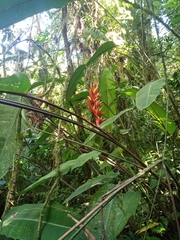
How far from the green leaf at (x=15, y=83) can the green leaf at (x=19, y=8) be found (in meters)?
0.11

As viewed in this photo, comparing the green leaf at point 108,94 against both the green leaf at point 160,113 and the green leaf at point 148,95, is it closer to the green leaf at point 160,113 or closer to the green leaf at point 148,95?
the green leaf at point 160,113

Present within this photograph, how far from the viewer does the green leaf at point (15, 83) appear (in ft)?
1.83

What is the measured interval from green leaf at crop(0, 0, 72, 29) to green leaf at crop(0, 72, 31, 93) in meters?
0.11

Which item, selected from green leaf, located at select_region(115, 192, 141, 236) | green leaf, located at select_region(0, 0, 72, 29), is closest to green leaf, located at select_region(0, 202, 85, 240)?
green leaf, located at select_region(115, 192, 141, 236)

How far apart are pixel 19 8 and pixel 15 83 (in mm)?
160

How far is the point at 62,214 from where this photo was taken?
0.68 metres

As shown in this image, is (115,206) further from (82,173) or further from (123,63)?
(123,63)

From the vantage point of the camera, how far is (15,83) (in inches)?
22.4

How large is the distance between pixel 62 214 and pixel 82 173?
2.83 feet

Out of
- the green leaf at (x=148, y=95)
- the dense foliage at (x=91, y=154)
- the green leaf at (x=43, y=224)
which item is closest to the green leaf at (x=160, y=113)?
the dense foliage at (x=91, y=154)

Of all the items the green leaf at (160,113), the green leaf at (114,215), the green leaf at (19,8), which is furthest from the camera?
the green leaf at (160,113)

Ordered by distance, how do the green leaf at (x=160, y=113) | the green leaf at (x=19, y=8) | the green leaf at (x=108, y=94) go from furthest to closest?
1. the green leaf at (x=108, y=94)
2. the green leaf at (x=160, y=113)
3. the green leaf at (x=19, y=8)

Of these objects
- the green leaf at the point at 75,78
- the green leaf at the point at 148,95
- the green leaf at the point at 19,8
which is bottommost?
the green leaf at the point at 148,95

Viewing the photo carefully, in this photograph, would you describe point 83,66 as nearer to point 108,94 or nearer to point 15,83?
point 108,94
